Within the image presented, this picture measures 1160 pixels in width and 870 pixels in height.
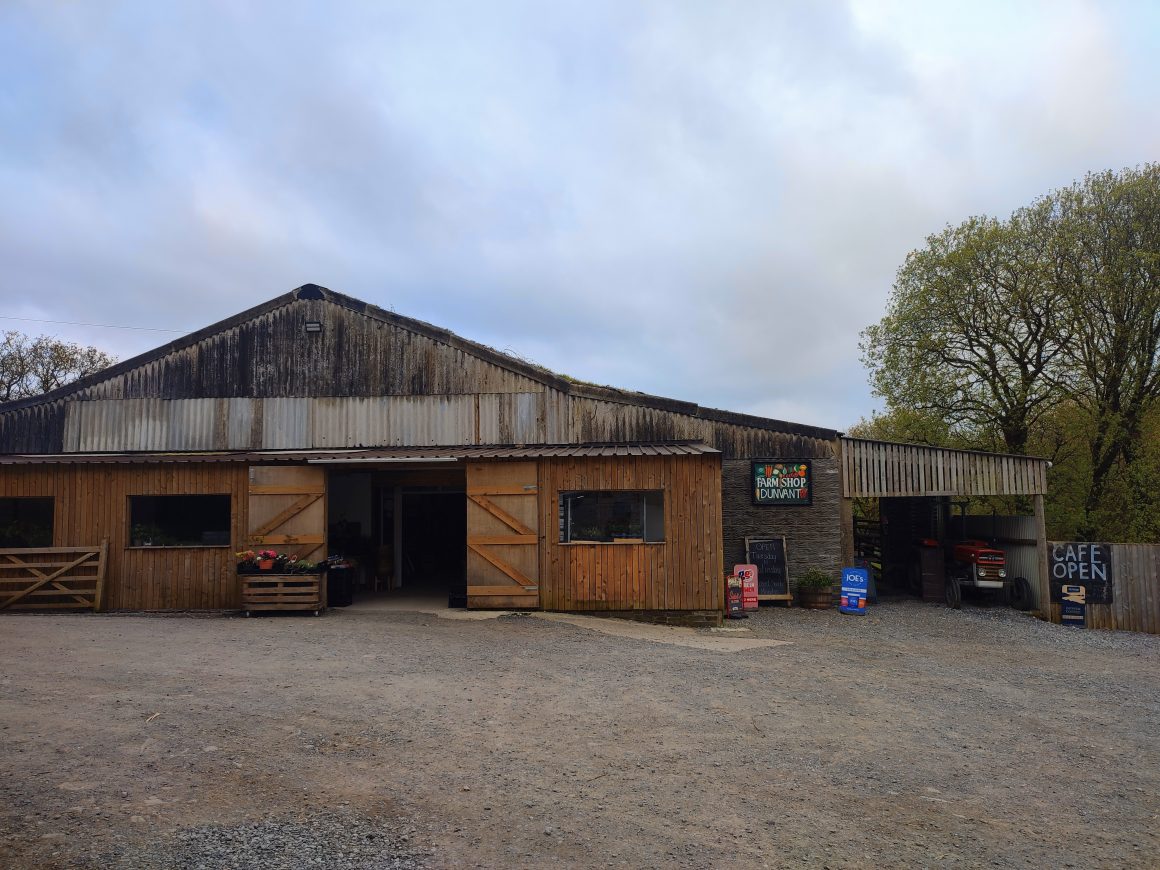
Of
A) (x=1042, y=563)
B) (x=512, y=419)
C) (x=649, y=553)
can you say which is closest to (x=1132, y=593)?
(x=1042, y=563)

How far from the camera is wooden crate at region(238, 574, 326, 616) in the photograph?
1232 cm

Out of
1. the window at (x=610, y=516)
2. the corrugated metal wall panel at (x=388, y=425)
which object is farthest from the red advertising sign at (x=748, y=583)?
the window at (x=610, y=516)

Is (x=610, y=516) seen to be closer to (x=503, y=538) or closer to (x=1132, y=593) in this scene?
(x=503, y=538)

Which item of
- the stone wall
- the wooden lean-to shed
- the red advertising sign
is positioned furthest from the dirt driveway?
the stone wall

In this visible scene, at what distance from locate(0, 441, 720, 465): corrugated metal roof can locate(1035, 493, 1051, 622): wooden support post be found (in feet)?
23.4

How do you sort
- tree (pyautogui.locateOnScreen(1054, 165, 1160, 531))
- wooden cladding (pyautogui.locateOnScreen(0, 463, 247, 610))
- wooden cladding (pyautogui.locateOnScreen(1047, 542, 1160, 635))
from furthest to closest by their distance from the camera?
1. tree (pyautogui.locateOnScreen(1054, 165, 1160, 531))
2. wooden cladding (pyautogui.locateOnScreen(1047, 542, 1160, 635))
3. wooden cladding (pyautogui.locateOnScreen(0, 463, 247, 610))

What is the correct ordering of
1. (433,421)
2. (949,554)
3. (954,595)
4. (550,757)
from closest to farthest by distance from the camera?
(550,757)
(433,421)
(954,595)
(949,554)

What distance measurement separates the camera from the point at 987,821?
4809 millimetres

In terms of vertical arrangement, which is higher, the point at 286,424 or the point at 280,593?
the point at 286,424

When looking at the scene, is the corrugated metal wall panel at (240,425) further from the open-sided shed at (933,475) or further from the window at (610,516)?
the open-sided shed at (933,475)

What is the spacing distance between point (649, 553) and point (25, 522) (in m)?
11.8

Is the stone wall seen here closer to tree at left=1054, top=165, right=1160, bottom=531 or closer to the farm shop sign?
the farm shop sign

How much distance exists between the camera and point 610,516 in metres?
13.1

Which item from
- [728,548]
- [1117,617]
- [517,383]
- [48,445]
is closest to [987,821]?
[728,548]
